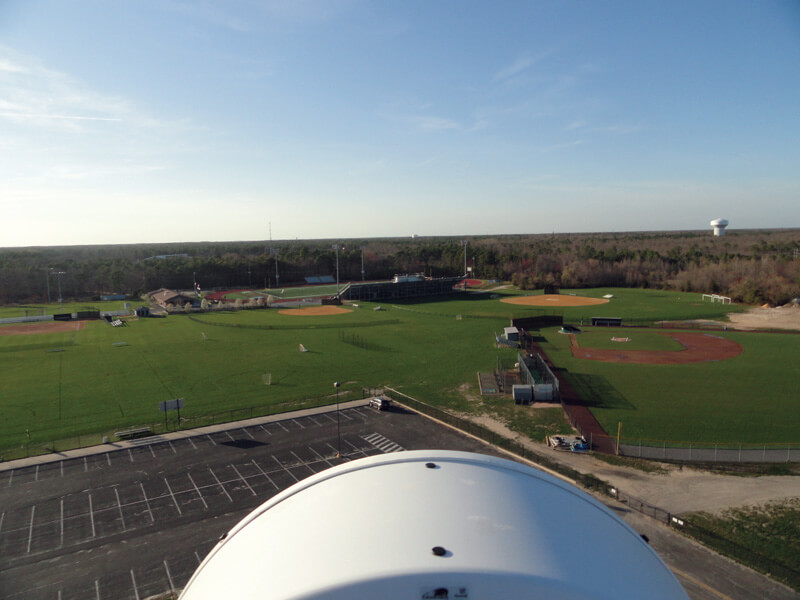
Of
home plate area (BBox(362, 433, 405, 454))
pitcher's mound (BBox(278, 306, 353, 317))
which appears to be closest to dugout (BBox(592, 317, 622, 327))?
pitcher's mound (BBox(278, 306, 353, 317))

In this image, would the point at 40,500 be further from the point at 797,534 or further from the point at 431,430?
the point at 797,534

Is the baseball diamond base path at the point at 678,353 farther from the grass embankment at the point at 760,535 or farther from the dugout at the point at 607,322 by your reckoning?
the grass embankment at the point at 760,535

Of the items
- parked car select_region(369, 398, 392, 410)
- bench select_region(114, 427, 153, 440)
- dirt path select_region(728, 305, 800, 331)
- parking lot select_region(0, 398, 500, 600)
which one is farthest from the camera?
dirt path select_region(728, 305, 800, 331)

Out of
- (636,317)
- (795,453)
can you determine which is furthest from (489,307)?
(795,453)

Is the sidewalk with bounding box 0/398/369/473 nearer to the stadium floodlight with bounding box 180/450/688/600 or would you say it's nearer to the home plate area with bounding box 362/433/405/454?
the home plate area with bounding box 362/433/405/454

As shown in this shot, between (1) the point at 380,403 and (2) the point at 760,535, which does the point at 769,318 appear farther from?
(1) the point at 380,403

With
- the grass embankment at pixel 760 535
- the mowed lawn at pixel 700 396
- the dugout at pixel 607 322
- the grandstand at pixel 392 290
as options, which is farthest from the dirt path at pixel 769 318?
the grass embankment at pixel 760 535
